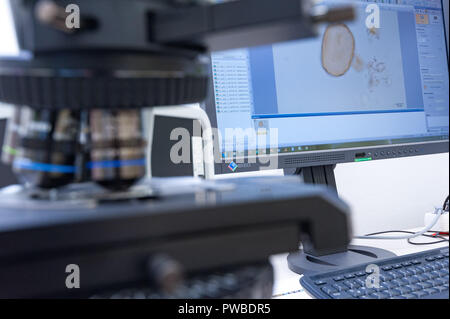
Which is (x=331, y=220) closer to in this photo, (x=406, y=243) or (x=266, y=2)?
(x=266, y=2)

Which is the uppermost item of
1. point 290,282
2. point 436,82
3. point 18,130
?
point 436,82

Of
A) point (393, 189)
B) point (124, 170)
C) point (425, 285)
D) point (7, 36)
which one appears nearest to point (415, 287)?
point (425, 285)

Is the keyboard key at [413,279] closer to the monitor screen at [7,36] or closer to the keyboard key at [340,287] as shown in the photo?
the keyboard key at [340,287]

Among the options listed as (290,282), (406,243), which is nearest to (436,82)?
(406,243)

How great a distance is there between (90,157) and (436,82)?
0.78 metres

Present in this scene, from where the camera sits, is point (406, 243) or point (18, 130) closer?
point (18, 130)

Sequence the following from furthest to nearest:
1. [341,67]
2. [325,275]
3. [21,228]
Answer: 1. [341,67]
2. [325,275]
3. [21,228]

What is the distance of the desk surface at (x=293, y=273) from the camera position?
1.74 ft

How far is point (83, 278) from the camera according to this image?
0.86 feet

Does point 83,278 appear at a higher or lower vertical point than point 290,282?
higher

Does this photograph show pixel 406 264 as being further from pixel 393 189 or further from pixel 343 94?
pixel 393 189

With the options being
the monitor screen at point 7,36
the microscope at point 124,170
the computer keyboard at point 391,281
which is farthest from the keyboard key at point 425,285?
the monitor screen at point 7,36

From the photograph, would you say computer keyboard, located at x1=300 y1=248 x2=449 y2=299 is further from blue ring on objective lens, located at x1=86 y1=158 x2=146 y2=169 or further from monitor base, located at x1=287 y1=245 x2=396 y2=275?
blue ring on objective lens, located at x1=86 y1=158 x2=146 y2=169

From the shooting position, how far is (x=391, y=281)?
1.61ft
